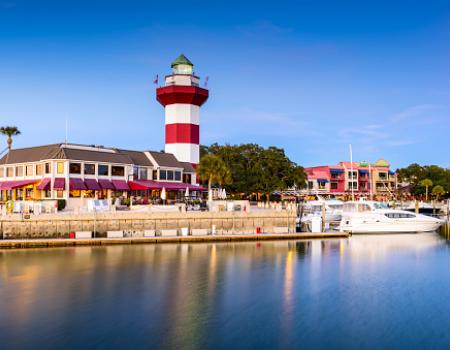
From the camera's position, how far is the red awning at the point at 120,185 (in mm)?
56319

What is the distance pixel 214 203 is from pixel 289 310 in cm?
2855

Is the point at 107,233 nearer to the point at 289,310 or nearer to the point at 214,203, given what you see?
the point at 214,203

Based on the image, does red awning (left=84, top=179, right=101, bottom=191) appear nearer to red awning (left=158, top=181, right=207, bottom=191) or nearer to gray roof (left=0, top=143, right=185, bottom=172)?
gray roof (left=0, top=143, right=185, bottom=172)

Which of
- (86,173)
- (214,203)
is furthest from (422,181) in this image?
(86,173)

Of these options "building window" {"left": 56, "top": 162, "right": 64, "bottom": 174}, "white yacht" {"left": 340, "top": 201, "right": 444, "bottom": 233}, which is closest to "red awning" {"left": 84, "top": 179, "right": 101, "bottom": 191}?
"building window" {"left": 56, "top": 162, "right": 64, "bottom": 174}

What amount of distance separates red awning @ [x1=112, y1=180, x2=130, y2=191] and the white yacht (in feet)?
79.3

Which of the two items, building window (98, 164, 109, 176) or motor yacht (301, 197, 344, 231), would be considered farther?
motor yacht (301, 197, 344, 231)

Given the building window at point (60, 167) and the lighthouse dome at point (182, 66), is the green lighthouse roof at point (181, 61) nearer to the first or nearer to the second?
the lighthouse dome at point (182, 66)

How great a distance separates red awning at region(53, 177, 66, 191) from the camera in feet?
169

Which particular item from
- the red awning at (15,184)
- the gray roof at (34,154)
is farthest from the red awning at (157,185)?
the red awning at (15,184)

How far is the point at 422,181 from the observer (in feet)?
329

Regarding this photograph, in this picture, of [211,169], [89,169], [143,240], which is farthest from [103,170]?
[143,240]

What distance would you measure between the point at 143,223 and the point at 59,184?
1205 cm

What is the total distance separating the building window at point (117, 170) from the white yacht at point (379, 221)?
25.3 metres
